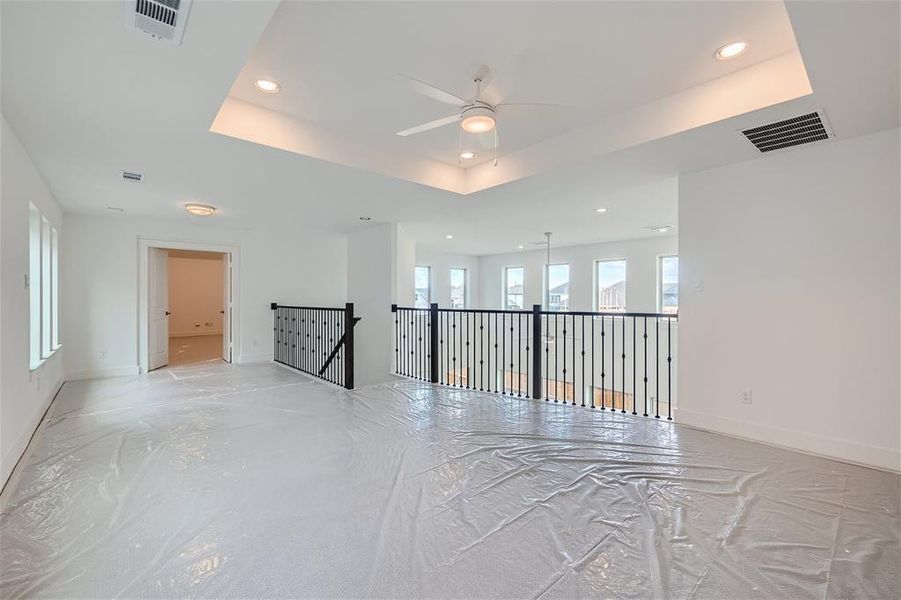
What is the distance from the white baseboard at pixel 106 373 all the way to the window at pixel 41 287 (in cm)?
99

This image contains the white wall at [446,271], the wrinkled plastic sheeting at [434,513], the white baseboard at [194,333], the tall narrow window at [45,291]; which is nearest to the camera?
the wrinkled plastic sheeting at [434,513]

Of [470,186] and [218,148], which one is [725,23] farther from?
[218,148]

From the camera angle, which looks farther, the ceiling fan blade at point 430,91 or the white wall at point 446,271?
the white wall at point 446,271

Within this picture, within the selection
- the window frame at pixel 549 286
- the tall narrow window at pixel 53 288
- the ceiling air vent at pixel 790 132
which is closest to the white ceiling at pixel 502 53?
the ceiling air vent at pixel 790 132

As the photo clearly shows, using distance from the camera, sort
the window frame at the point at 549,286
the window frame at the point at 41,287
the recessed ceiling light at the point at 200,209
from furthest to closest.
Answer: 1. the window frame at the point at 549,286
2. the recessed ceiling light at the point at 200,209
3. the window frame at the point at 41,287

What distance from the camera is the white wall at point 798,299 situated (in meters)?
2.88

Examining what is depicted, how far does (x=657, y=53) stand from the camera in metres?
2.46

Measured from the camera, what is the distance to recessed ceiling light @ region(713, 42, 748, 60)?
2365 millimetres

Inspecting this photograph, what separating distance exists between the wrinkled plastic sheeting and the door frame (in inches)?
106

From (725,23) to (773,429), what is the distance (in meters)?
3.07

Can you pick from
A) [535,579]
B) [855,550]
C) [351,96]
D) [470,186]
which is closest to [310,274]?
[470,186]

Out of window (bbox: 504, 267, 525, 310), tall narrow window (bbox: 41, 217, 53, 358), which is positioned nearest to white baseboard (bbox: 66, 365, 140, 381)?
tall narrow window (bbox: 41, 217, 53, 358)

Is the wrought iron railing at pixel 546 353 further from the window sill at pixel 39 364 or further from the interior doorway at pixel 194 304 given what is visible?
the interior doorway at pixel 194 304

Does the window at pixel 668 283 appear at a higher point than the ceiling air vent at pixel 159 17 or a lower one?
lower
